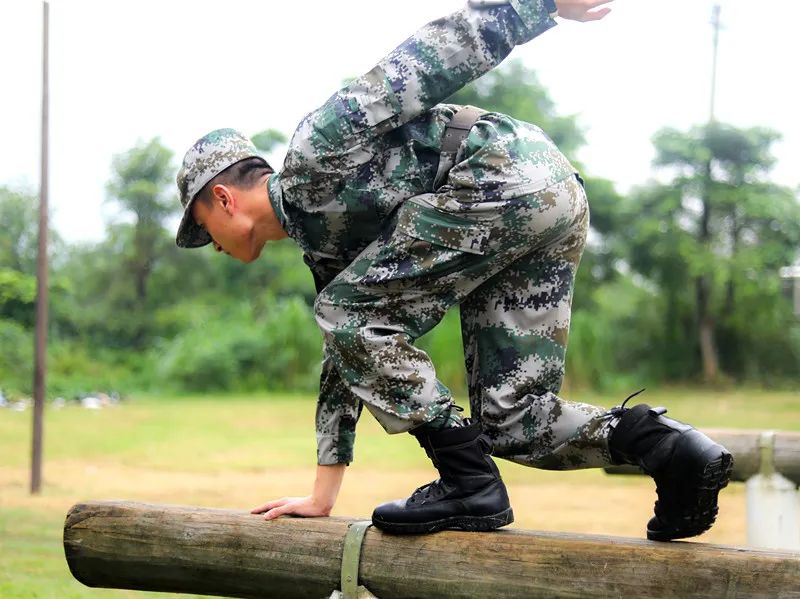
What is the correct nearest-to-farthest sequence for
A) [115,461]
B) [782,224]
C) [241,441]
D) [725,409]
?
1. [115,461]
2. [241,441]
3. [725,409]
4. [782,224]

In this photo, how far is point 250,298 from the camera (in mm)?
19703

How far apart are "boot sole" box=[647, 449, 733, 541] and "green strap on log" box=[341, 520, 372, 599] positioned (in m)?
0.55

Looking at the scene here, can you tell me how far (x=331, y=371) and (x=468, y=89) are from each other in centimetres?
1722

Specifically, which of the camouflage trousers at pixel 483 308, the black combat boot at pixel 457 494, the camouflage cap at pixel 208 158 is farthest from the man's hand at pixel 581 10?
the black combat boot at pixel 457 494

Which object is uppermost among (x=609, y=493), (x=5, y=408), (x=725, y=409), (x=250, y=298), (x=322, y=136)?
(x=322, y=136)

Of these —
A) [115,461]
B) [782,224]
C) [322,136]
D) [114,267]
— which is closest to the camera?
[322,136]

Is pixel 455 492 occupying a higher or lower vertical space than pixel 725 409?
higher

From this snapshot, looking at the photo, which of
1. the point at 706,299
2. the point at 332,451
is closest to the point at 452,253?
the point at 332,451

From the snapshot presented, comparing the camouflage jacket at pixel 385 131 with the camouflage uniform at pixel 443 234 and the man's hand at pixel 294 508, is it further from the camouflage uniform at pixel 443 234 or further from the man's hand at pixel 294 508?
the man's hand at pixel 294 508

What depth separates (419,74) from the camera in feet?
6.72

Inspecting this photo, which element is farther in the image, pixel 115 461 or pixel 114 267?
pixel 114 267

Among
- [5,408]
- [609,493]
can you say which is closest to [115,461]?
[609,493]

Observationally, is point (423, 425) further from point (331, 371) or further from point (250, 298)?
point (250, 298)

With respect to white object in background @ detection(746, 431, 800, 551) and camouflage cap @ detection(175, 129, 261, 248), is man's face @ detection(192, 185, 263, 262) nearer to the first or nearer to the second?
camouflage cap @ detection(175, 129, 261, 248)
